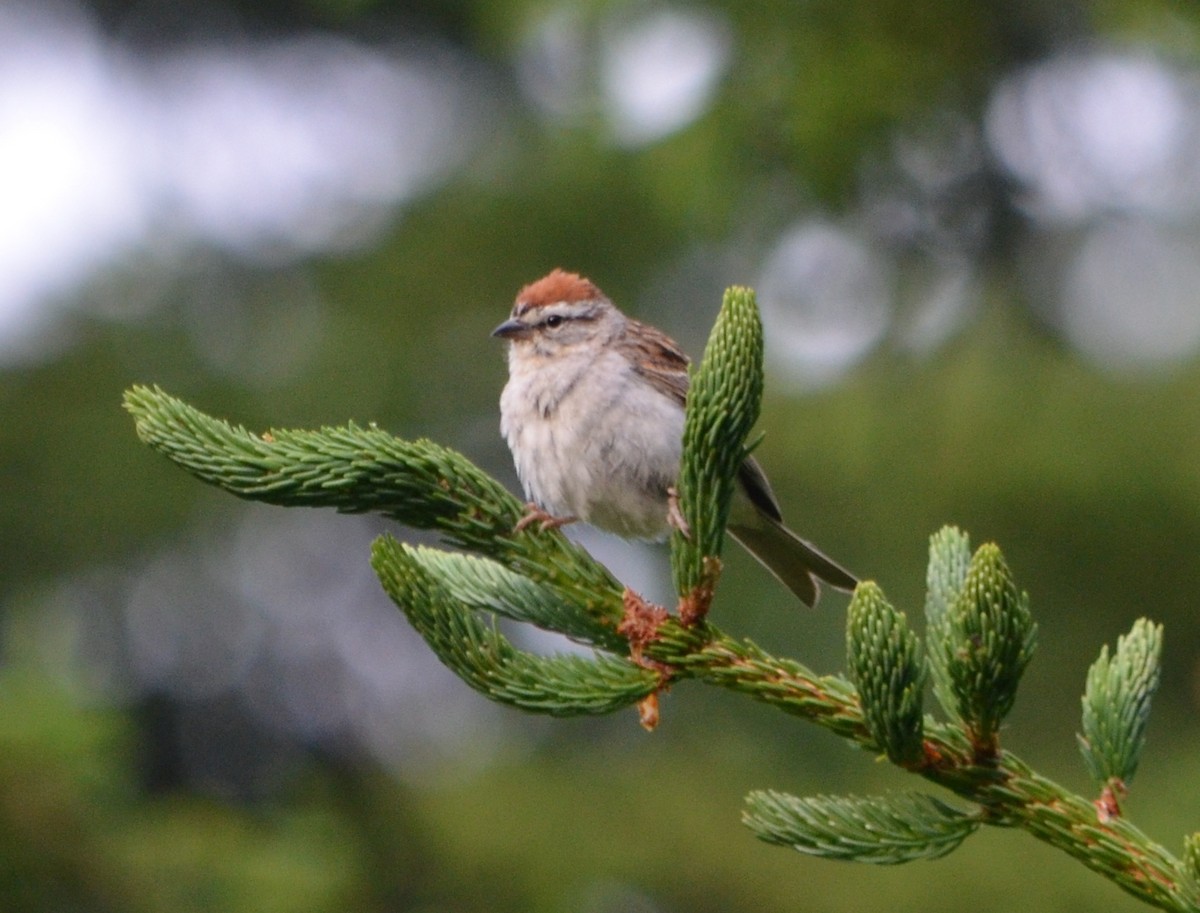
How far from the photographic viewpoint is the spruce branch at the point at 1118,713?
7.78 ft

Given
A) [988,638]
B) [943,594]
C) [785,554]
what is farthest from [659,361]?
[988,638]

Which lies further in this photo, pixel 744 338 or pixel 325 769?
pixel 325 769

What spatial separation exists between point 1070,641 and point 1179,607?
92cm

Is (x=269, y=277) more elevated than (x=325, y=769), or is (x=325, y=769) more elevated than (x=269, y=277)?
(x=269, y=277)

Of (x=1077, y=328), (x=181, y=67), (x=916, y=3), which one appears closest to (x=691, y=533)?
(x=916, y=3)

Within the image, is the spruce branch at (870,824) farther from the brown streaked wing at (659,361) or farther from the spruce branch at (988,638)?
the brown streaked wing at (659,361)

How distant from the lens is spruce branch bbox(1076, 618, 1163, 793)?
7.78 feet

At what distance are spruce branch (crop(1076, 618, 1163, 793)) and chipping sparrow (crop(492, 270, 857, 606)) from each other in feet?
5.12

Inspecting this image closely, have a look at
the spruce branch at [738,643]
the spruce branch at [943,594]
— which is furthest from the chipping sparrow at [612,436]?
the spruce branch at [943,594]

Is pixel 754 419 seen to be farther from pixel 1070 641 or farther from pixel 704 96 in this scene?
pixel 1070 641

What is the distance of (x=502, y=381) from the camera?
16609 millimetres

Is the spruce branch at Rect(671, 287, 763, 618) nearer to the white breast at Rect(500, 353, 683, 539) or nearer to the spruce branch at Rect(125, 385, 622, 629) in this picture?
the spruce branch at Rect(125, 385, 622, 629)

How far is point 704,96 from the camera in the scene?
6508mm

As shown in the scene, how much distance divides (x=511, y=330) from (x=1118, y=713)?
297 cm
